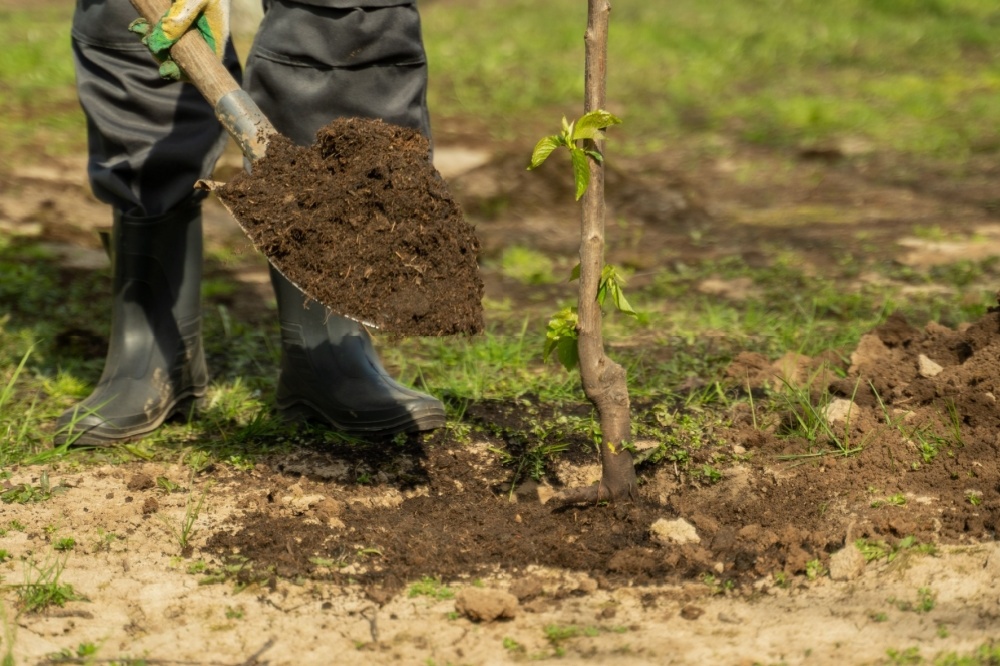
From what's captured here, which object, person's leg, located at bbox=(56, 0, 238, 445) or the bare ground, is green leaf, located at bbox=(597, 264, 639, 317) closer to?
the bare ground

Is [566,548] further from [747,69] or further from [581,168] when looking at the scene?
[747,69]

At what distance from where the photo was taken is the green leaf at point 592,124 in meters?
2.13

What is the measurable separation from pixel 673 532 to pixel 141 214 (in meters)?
1.64

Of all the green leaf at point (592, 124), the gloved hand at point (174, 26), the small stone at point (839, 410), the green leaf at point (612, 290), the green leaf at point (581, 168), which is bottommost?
the small stone at point (839, 410)

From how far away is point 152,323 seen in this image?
3.14 meters

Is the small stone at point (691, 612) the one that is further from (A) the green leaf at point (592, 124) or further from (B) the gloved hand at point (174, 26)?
(B) the gloved hand at point (174, 26)

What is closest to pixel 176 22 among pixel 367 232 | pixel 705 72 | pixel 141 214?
pixel 367 232

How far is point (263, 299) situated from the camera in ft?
13.9

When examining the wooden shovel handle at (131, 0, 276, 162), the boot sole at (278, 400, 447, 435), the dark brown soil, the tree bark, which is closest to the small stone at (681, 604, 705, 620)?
the dark brown soil

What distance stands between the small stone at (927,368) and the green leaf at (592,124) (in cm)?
122

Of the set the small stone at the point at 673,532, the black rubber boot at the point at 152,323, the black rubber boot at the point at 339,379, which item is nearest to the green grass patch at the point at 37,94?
the black rubber boot at the point at 152,323

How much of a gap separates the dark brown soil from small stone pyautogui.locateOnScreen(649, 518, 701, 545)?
17 millimetres

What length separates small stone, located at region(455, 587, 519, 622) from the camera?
2.08m

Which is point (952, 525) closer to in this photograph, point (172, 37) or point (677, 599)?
point (677, 599)
